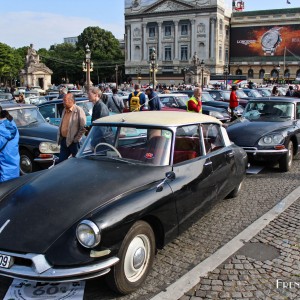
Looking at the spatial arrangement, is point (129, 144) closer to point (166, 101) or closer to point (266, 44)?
point (166, 101)

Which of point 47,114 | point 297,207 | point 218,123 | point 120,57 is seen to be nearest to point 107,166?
point 218,123

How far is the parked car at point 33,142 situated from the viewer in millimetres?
8570

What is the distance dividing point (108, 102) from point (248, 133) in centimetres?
523

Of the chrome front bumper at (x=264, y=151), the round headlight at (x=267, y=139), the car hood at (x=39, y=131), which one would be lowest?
the chrome front bumper at (x=264, y=151)

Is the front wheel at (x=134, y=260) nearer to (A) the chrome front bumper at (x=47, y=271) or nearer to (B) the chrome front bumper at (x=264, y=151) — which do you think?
(A) the chrome front bumper at (x=47, y=271)

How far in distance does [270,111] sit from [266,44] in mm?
98875

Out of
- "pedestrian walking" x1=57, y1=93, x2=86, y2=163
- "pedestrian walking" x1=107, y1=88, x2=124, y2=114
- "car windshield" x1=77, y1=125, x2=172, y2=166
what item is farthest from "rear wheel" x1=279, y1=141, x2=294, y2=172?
"pedestrian walking" x1=107, y1=88, x2=124, y2=114

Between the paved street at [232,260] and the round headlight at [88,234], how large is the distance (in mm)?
631

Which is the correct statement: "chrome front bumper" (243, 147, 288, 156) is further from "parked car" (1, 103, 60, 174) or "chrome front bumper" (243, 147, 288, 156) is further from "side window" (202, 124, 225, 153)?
"parked car" (1, 103, 60, 174)

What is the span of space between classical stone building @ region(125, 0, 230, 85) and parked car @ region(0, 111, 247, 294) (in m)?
91.6

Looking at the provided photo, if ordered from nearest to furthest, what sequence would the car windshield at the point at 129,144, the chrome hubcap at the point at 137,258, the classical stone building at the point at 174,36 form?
the chrome hubcap at the point at 137,258
the car windshield at the point at 129,144
the classical stone building at the point at 174,36

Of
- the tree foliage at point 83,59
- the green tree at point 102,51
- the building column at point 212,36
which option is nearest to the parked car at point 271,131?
the building column at point 212,36

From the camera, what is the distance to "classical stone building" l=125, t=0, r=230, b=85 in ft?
326

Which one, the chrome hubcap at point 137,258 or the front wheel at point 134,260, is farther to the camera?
the chrome hubcap at point 137,258
